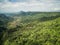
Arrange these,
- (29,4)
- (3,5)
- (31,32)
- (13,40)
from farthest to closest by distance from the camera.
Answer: (13,40) < (31,32) < (3,5) < (29,4)

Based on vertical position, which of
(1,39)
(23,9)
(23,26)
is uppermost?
(23,9)

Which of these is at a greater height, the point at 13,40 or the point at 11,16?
the point at 11,16

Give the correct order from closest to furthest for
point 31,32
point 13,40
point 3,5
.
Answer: point 3,5 → point 31,32 → point 13,40

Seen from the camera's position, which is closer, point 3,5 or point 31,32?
point 3,5

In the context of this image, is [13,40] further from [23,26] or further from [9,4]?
[9,4]

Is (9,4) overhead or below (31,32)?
overhead

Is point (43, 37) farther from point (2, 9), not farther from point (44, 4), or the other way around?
point (2, 9)

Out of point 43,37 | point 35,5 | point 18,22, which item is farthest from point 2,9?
point 43,37

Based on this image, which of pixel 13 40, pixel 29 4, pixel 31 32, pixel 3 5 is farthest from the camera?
pixel 13 40

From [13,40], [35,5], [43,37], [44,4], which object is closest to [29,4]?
[35,5]
